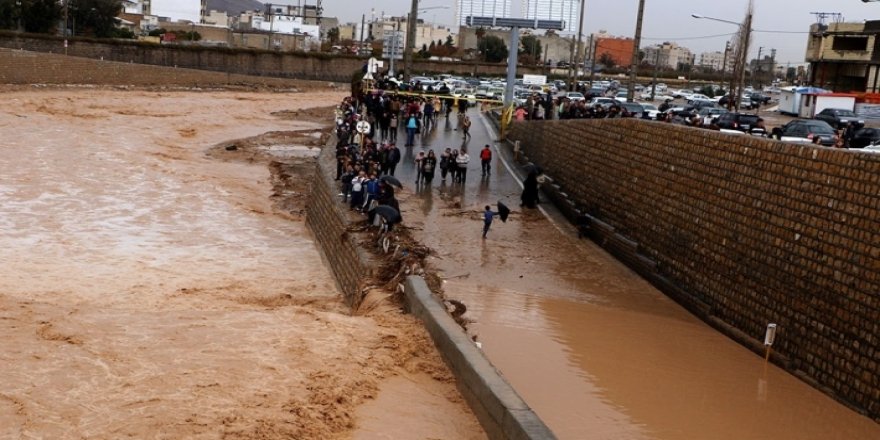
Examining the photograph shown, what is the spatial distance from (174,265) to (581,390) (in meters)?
10.9

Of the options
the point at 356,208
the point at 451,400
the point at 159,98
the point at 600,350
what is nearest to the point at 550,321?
the point at 600,350

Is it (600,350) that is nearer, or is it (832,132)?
(600,350)

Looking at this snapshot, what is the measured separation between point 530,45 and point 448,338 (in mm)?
139429

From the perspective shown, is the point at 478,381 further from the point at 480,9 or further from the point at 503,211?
the point at 480,9

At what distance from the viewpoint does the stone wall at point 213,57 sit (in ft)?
253

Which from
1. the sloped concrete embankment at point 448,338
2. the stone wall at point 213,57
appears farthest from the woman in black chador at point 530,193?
the stone wall at point 213,57

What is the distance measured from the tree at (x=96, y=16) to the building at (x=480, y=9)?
65.8 meters

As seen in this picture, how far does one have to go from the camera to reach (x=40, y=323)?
14.0 meters

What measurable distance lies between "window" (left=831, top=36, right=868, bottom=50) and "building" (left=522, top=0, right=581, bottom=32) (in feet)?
84.4

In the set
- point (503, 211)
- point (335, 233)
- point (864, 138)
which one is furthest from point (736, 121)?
point (335, 233)

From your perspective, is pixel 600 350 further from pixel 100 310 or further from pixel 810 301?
pixel 100 310

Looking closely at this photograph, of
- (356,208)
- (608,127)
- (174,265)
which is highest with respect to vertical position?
(608,127)

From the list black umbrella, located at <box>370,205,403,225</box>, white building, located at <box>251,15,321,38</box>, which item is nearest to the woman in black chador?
black umbrella, located at <box>370,205,403,225</box>

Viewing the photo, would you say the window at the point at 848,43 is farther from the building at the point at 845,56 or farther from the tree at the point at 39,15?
the tree at the point at 39,15
